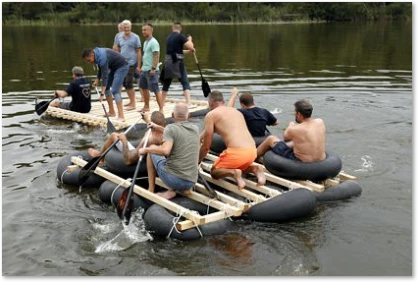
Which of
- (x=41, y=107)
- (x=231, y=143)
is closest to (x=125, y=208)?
(x=231, y=143)

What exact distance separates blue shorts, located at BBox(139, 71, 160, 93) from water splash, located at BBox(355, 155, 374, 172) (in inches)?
191

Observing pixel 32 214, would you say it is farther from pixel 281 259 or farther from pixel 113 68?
pixel 113 68

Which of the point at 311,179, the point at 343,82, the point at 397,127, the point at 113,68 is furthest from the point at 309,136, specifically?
the point at 343,82

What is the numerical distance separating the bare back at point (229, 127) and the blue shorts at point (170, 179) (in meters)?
0.85

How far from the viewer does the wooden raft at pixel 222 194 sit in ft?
20.4

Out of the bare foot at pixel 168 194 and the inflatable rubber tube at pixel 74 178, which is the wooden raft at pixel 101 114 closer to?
the inflatable rubber tube at pixel 74 178

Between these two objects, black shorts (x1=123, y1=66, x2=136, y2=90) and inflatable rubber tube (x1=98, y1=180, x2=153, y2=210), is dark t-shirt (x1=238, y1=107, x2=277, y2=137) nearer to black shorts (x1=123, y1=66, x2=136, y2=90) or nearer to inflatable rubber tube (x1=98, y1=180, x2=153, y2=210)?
inflatable rubber tube (x1=98, y1=180, x2=153, y2=210)

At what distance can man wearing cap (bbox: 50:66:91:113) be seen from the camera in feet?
37.6

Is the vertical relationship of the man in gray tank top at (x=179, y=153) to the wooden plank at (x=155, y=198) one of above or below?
above

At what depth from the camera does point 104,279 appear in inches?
207

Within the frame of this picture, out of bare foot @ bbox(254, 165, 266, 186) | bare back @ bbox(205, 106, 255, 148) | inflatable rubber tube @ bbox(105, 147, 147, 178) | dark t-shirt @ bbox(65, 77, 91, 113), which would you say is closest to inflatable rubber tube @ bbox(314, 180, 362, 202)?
bare foot @ bbox(254, 165, 266, 186)

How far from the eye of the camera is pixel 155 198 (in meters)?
6.64

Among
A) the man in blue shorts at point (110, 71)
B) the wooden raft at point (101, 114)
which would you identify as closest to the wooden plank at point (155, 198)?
the man in blue shorts at point (110, 71)

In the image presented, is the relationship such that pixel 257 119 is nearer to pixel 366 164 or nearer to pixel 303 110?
pixel 303 110
